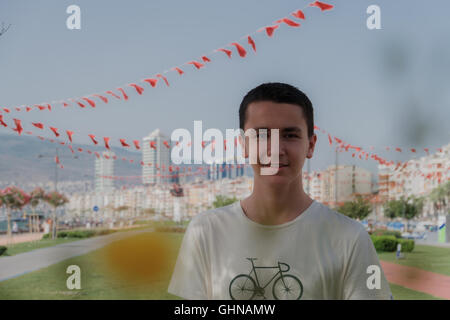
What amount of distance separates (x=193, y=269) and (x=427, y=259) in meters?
14.0

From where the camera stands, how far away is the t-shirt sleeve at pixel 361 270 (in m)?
1.39

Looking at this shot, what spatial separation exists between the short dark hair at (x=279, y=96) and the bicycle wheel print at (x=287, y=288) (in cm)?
45

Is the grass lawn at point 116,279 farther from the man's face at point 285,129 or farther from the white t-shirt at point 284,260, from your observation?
the man's face at point 285,129

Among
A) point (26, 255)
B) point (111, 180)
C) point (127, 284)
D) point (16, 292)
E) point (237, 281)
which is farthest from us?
point (26, 255)

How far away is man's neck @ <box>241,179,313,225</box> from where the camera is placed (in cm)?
142

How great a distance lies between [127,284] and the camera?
9891mm

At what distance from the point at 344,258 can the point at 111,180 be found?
4.79 m

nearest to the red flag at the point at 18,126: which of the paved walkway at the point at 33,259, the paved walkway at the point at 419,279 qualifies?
the paved walkway at the point at 33,259

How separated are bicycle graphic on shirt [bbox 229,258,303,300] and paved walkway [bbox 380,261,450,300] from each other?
829 centimetres

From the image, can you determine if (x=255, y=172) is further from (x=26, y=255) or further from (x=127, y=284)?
(x=26, y=255)

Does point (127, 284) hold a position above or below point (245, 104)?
below

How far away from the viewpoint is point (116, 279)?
1047 centimetres

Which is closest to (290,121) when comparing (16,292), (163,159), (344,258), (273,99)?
(273,99)

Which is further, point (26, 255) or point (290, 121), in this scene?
point (26, 255)
